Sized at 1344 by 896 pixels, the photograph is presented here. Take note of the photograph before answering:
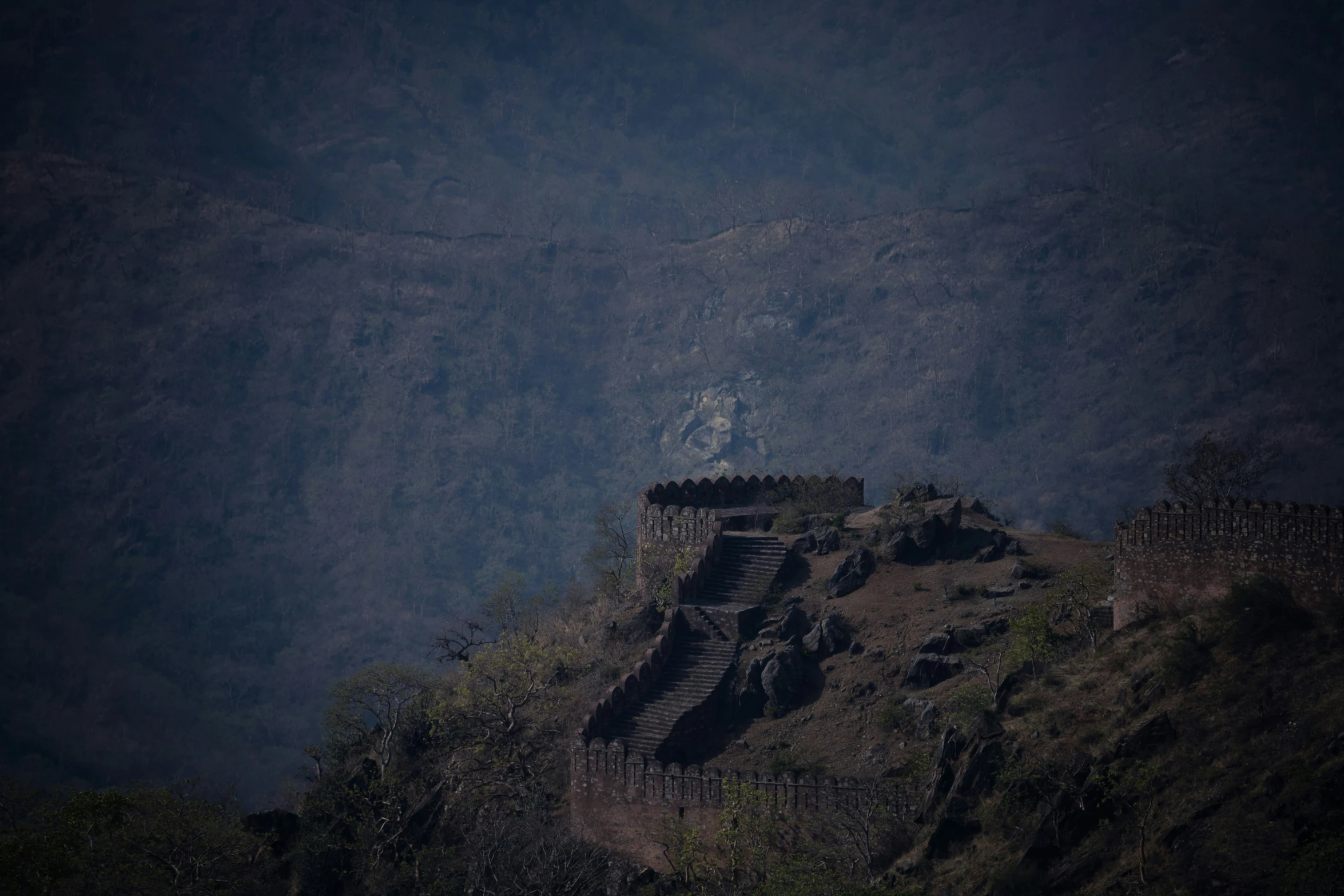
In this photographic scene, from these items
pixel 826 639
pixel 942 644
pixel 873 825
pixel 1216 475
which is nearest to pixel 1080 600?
pixel 942 644

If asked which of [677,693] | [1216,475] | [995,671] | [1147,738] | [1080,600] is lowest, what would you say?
[677,693]

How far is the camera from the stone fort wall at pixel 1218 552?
1642 inches

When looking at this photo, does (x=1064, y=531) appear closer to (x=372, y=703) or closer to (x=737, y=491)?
(x=737, y=491)

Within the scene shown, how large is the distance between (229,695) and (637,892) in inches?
6097

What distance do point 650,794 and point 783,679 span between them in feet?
21.3

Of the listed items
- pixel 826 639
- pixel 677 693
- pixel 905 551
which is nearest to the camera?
pixel 826 639

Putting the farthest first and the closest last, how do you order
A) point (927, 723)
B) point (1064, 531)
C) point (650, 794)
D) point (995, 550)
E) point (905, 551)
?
point (1064, 531) → point (905, 551) → point (995, 550) → point (650, 794) → point (927, 723)

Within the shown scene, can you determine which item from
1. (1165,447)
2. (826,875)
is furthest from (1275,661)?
(1165,447)

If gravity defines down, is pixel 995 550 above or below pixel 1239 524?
below

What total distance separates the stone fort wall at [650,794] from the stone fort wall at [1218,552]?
33.1 ft

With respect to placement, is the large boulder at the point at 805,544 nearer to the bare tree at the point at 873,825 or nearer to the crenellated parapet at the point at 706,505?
the crenellated parapet at the point at 706,505

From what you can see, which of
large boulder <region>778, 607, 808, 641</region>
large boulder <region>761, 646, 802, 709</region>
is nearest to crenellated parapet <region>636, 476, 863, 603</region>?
large boulder <region>778, 607, 808, 641</region>

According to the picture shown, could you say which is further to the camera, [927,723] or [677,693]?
[677,693]

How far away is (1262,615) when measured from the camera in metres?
41.9
